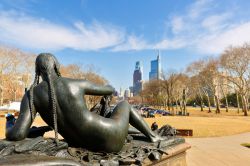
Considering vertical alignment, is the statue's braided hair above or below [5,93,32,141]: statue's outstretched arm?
above

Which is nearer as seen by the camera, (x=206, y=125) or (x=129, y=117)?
(x=129, y=117)

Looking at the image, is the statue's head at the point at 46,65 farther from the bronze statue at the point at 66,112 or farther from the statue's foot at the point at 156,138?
the statue's foot at the point at 156,138

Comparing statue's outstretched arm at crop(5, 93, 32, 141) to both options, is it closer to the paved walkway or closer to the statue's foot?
the statue's foot

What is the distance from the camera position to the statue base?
3.30m

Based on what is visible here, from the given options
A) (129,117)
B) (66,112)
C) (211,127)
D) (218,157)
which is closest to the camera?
(66,112)

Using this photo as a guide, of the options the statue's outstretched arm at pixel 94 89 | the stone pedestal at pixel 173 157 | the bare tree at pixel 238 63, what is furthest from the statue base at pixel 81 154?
the bare tree at pixel 238 63

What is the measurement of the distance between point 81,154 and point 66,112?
25.0 inches

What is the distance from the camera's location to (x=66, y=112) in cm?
384

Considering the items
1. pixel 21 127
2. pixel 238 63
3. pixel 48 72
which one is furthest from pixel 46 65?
pixel 238 63

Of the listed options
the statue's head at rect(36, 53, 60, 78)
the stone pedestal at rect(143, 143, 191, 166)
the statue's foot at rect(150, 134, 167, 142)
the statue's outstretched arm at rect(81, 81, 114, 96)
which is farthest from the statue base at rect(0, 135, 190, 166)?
the statue's head at rect(36, 53, 60, 78)

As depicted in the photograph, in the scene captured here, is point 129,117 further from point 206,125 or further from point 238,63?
point 238,63

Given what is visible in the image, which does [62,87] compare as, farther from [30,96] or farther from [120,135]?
[120,135]

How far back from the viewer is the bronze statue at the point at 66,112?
3.77m

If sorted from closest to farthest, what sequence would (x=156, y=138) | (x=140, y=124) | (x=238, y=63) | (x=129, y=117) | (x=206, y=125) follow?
(x=129, y=117)
(x=140, y=124)
(x=156, y=138)
(x=206, y=125)
(x=238, y=63)
